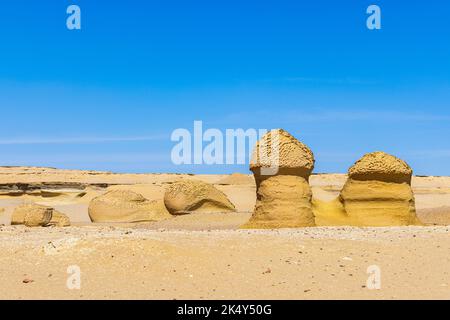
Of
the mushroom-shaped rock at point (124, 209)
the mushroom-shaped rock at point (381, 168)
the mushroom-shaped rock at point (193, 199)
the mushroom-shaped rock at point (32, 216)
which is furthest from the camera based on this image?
the mushroom-shaped rock at point (124, 209)

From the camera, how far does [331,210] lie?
16656 mm

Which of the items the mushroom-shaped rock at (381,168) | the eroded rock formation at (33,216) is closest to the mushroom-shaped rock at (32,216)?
the eroded rock formation at (33,216)

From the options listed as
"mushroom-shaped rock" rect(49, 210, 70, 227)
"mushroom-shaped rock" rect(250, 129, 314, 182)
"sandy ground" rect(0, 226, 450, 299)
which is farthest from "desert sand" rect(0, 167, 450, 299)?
"mushroom-shaped rock" rect(49, 210, 70, 227)

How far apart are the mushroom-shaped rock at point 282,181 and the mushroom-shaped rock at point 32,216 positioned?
20.7 feet

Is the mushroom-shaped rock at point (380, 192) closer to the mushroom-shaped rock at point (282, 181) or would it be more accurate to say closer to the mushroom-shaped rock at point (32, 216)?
the mushroom-shaped rock at point (282, 181)

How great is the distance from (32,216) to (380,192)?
981 cm

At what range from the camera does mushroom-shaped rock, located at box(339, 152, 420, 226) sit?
52.3 feet

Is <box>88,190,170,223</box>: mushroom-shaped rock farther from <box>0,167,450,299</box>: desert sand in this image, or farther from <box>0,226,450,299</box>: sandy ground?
<box>0,226,450,299</box>: sandy ground

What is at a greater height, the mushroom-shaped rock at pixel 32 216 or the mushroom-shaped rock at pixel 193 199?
the mushroom-shaped rock at pixel 193 199

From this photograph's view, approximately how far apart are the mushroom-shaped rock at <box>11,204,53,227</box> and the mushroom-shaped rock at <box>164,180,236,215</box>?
18.7ft

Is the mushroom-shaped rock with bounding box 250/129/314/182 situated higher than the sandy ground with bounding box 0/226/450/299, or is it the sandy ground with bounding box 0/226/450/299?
the mushroom-shaped rock with bounding box 250/129/314/182

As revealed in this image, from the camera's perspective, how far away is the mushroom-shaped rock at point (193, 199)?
22.0 meters
